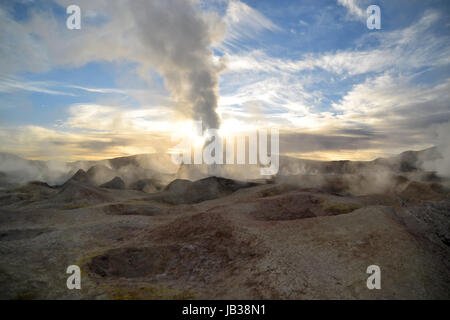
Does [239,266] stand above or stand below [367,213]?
below

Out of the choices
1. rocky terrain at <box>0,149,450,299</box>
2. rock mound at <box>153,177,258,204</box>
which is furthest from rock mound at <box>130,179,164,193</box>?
rocky terrain at <box>0,149,450,299</box>

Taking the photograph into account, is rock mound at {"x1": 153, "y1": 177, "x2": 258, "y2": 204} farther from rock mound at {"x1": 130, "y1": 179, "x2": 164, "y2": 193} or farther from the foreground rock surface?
the foreground rock surface

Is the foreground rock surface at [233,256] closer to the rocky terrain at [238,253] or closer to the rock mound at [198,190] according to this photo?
the rocky terrain at [238,253]

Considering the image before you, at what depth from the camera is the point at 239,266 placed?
14.1 metres

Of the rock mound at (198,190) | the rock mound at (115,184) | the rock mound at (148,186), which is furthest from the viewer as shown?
the rock mound at (148,186)

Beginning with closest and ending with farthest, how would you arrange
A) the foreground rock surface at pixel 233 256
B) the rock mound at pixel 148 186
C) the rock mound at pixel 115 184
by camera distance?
1. the foreground rock surface at pixel 233 256
2. the rock mound at pixel 115 184
3. the rock mound at pixel 148 186

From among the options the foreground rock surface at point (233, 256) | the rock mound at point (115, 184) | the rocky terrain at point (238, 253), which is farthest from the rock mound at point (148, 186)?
the foreground rock surface at point (233, 256)

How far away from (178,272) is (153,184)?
66.5 meters

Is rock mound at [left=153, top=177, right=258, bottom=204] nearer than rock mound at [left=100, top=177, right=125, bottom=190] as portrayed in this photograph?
Yes

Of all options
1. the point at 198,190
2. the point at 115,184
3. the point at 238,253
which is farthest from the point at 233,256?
the point at 115,184

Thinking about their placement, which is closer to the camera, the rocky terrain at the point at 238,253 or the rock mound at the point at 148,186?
the rocky terrain at the point at 238,253

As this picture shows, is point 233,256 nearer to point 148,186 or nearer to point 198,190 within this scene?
point 198,190

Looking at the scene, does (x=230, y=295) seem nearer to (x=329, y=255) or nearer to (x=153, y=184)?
(x=329, y=255)

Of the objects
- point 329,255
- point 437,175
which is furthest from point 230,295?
point 437,175
